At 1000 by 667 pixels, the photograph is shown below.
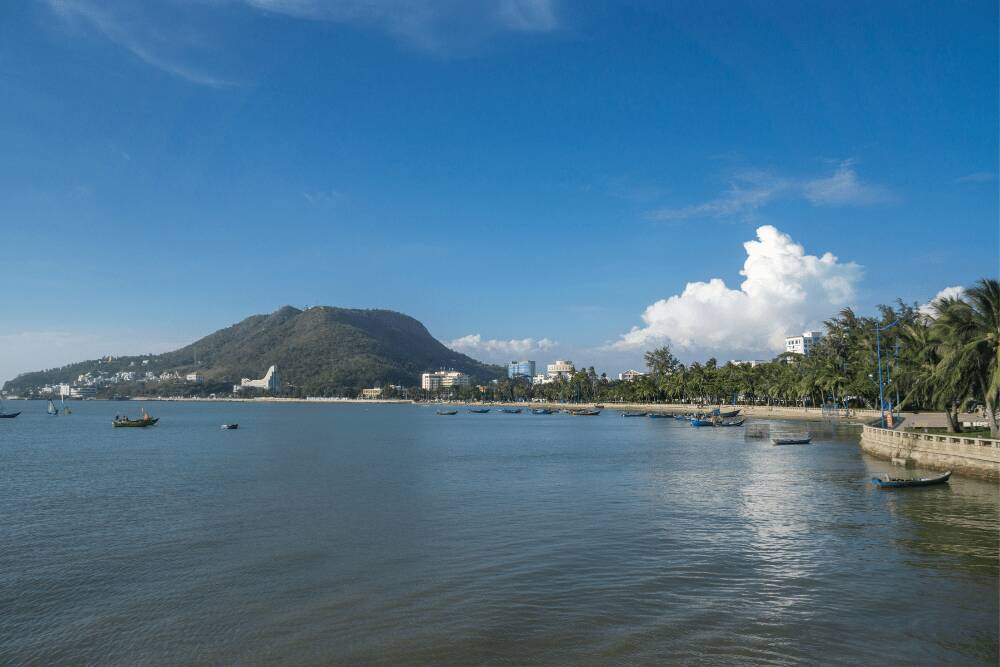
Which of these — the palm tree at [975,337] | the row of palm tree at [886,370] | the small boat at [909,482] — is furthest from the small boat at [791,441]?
the small boat at [909,482]

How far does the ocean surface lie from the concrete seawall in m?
1.72

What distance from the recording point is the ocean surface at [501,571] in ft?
47.6

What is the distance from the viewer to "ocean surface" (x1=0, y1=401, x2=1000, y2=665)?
1451 centimetres

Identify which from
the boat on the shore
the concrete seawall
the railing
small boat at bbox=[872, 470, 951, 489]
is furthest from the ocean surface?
the boat on the shore

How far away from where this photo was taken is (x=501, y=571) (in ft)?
65.6

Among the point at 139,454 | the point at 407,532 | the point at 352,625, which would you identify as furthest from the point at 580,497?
the point at 139,454

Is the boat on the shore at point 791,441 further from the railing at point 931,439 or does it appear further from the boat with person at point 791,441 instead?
the railing at point 931,439

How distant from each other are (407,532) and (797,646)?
1576 centimetres

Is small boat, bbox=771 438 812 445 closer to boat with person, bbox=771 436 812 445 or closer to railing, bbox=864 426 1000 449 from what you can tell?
boat with person, bbox=771 436 812 445

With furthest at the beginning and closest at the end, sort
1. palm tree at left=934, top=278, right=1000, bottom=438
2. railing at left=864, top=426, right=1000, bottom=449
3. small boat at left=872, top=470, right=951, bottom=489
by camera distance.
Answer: palm tree at left=934, top=278, right=1000, bottom=438 → railing at left=864, top=426, right=1000, bottom=449 → small boat at left=872, top=470, right=951, bottom=489

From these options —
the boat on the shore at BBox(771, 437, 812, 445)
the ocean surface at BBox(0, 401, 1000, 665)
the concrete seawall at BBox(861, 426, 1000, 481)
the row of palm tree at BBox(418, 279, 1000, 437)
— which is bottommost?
the ocean surface at BBox(0, 401, 1000, 665)

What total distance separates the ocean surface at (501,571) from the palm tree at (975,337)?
850 centimetres

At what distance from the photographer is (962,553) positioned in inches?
851

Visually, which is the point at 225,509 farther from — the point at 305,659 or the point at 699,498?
the point at 699,498
